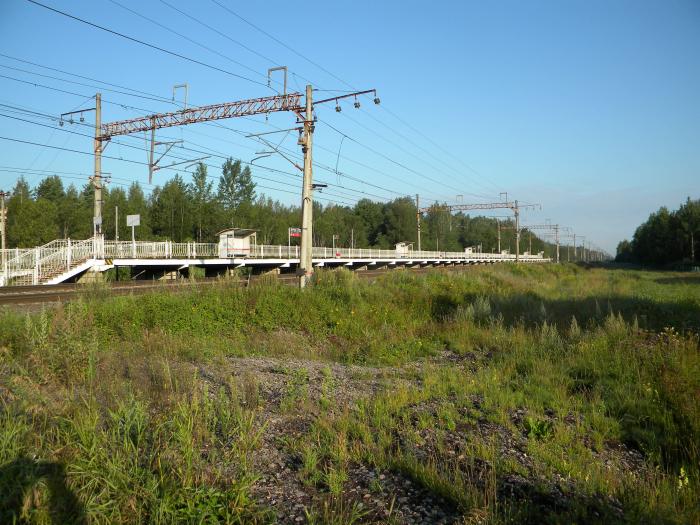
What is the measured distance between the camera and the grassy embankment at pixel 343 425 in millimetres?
3789

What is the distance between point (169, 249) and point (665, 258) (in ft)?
338

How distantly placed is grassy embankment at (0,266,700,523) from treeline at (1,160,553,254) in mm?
40469

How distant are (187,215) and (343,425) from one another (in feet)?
179

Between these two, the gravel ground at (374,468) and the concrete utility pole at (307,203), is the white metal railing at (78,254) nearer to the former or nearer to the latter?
the concrete utility pole at (307,203)

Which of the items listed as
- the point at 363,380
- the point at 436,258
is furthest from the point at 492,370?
the point at 436,258

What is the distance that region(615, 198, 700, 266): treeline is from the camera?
8825cm

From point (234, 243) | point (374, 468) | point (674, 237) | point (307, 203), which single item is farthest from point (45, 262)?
point (674, 237)

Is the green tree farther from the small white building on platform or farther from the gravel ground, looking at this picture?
the gravel ground

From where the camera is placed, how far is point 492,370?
840cm

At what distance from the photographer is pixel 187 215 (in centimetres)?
5619

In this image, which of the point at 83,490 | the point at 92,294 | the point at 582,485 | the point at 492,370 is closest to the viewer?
the point at 83,490

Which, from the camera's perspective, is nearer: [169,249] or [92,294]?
[92,294]

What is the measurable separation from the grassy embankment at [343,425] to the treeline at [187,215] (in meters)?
40.5

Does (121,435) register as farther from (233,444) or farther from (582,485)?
(582,485)
